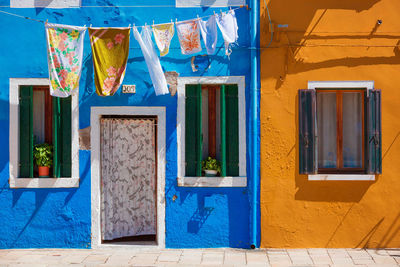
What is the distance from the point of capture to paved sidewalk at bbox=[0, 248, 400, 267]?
22.9ft

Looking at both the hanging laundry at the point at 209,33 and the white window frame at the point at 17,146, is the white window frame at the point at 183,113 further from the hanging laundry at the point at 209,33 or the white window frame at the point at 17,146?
the white window frame at the point at 17,146

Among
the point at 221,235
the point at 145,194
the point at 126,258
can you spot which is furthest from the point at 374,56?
the point at 126,258

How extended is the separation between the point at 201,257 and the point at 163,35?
3.37 m

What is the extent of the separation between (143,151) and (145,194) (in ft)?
2.39

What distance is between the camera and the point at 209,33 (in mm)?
7117

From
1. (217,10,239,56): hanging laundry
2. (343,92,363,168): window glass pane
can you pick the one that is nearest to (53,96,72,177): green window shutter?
(217,10,239,56): hanging laundry

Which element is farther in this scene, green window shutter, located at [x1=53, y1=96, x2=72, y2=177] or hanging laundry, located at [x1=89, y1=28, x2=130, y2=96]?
green window shutter, located at [x1=53, y1=96, x2=72, y2=177]

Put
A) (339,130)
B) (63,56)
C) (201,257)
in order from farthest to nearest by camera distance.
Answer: (339,130), (201,257), (63,56)

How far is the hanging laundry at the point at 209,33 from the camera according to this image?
7.09 metres

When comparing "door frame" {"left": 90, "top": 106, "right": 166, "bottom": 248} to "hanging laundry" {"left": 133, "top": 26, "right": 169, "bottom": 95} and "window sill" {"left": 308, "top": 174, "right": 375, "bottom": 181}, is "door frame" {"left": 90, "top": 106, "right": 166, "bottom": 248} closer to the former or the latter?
"hanging laundry" {"left": 133, "top": 26, "right": 169, "bottom": 95}

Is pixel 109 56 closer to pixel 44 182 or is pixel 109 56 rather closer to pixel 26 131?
pixel 26 131

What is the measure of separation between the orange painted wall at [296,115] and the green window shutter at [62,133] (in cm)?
312

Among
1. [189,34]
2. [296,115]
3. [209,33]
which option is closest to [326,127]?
[296,115]

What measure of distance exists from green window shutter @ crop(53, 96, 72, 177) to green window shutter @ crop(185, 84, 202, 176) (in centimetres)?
190
